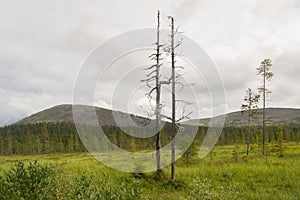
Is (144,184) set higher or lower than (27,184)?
lower

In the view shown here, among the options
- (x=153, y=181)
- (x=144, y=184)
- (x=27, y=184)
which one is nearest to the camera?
(x=27, y=184)

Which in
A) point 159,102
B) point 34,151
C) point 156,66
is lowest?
point 34,151

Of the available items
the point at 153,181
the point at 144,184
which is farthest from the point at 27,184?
the point at 153,181

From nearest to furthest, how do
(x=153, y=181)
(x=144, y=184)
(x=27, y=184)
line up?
(x=27, y=184), (x=144, y=184), (x=153, y=181)

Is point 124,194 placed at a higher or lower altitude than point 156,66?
lower

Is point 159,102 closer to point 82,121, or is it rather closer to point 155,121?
point 155,121

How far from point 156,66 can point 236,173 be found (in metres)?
9.74

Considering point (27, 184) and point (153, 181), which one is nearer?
point (27, 184)

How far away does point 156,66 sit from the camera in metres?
18.6

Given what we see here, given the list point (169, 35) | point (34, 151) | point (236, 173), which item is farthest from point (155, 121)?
point (34, 151)

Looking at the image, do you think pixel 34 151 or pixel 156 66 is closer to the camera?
pixel 156 66

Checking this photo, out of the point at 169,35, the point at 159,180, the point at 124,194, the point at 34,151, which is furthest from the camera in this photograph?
the point at 34,151

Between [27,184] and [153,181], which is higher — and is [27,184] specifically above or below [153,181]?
above

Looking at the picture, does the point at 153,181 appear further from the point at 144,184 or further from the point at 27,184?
the point at 27,184
